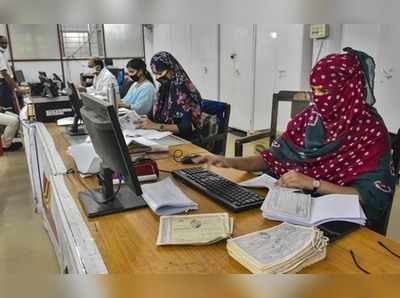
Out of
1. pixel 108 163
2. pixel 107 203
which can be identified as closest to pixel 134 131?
pixel 107 203

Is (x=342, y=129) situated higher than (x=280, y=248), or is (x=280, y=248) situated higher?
(x=342, y=129)

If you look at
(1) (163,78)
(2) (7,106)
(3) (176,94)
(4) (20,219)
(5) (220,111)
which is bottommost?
(4) (20,219)

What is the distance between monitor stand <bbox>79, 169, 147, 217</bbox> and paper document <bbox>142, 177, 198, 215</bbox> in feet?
0.14

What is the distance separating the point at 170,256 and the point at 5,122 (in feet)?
14.4

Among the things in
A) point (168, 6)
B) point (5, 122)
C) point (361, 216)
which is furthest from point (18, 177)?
point (168, 6)

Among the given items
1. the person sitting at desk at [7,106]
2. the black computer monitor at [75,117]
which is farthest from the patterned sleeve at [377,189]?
the person sitting at desk at [7,106]

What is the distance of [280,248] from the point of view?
2.87 feet

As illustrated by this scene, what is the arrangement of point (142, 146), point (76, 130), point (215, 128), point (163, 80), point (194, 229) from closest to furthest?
point (194, 229)
point (142, 146)
point (76, 130)
point (215, 128)
point (163, 80)

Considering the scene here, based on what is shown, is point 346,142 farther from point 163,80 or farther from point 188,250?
point 163,80

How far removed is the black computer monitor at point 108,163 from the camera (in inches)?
37.2

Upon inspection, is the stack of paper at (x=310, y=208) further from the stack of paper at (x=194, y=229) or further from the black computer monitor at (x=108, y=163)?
the black computer monitor at (x=108, y=163)

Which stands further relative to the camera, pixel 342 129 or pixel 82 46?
pixel 82 46

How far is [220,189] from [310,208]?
342mm

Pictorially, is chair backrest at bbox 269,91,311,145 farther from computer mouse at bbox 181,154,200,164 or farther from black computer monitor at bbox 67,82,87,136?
black computer monitor at bbox 67,82,87,136
